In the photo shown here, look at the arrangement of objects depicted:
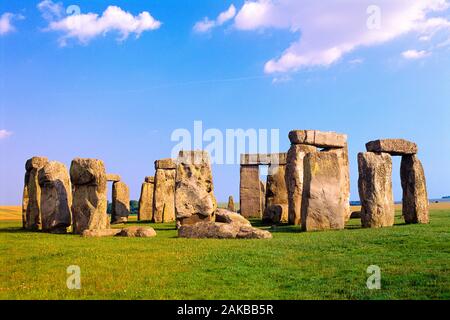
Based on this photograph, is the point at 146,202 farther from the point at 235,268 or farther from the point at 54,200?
the point at 235,268

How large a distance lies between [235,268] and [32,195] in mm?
14273

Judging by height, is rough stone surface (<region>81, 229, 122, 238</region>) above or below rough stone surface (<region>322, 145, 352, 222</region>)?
below

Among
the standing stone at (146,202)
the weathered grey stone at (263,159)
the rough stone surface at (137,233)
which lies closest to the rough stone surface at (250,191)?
the weathered grey stone at (263,159)

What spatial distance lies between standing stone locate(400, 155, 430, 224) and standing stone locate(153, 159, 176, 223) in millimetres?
13342

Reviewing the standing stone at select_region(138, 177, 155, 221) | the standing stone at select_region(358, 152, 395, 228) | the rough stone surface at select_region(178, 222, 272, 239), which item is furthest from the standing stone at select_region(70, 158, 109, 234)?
the standing stone at select_region(138, 177, 155, 221)

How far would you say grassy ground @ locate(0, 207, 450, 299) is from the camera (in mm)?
7367

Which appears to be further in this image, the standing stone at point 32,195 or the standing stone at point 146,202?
the standing stone at point 146,202

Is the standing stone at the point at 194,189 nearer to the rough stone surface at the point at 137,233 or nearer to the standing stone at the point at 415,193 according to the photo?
the rough stone surface at the point at 137,233

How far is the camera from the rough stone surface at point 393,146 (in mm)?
18266

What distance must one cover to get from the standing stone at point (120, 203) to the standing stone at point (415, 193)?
629 inches

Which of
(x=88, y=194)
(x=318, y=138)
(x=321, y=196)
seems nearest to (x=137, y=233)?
(x=88, y=194)

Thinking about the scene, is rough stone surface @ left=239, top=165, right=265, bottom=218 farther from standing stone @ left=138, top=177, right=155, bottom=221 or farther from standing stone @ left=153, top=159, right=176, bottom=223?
standing stone @ left=138, top=177, right=155, bottom=221
